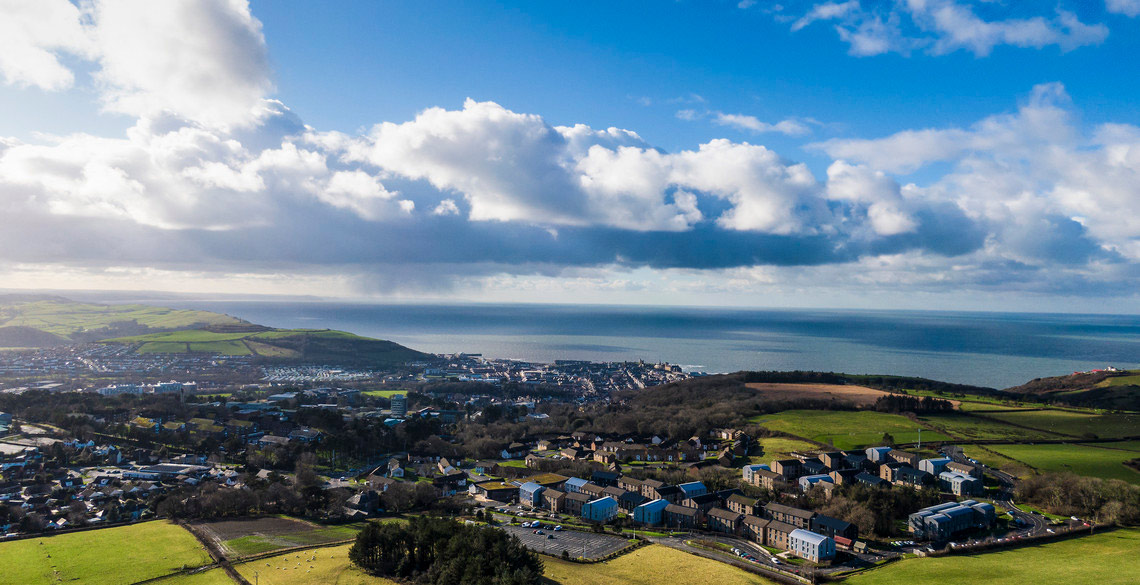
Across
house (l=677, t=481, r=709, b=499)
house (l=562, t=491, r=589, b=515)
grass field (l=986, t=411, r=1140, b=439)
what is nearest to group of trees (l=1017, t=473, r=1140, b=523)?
house (l=677, t=481, r=709, b=499)

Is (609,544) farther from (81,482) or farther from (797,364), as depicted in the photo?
(797,364)

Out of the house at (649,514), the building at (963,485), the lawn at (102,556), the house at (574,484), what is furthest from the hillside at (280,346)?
the building at (963,485)

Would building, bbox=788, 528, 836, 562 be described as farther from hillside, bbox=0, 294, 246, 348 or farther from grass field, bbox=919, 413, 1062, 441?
hillside, bbox=0, 294, 246, 348

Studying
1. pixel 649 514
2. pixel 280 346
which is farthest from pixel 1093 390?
pixel 280 346

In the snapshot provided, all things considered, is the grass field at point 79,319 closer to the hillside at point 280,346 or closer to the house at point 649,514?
the hillside at point 280,346

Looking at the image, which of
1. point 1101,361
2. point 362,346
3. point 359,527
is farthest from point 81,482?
point 1101,361
